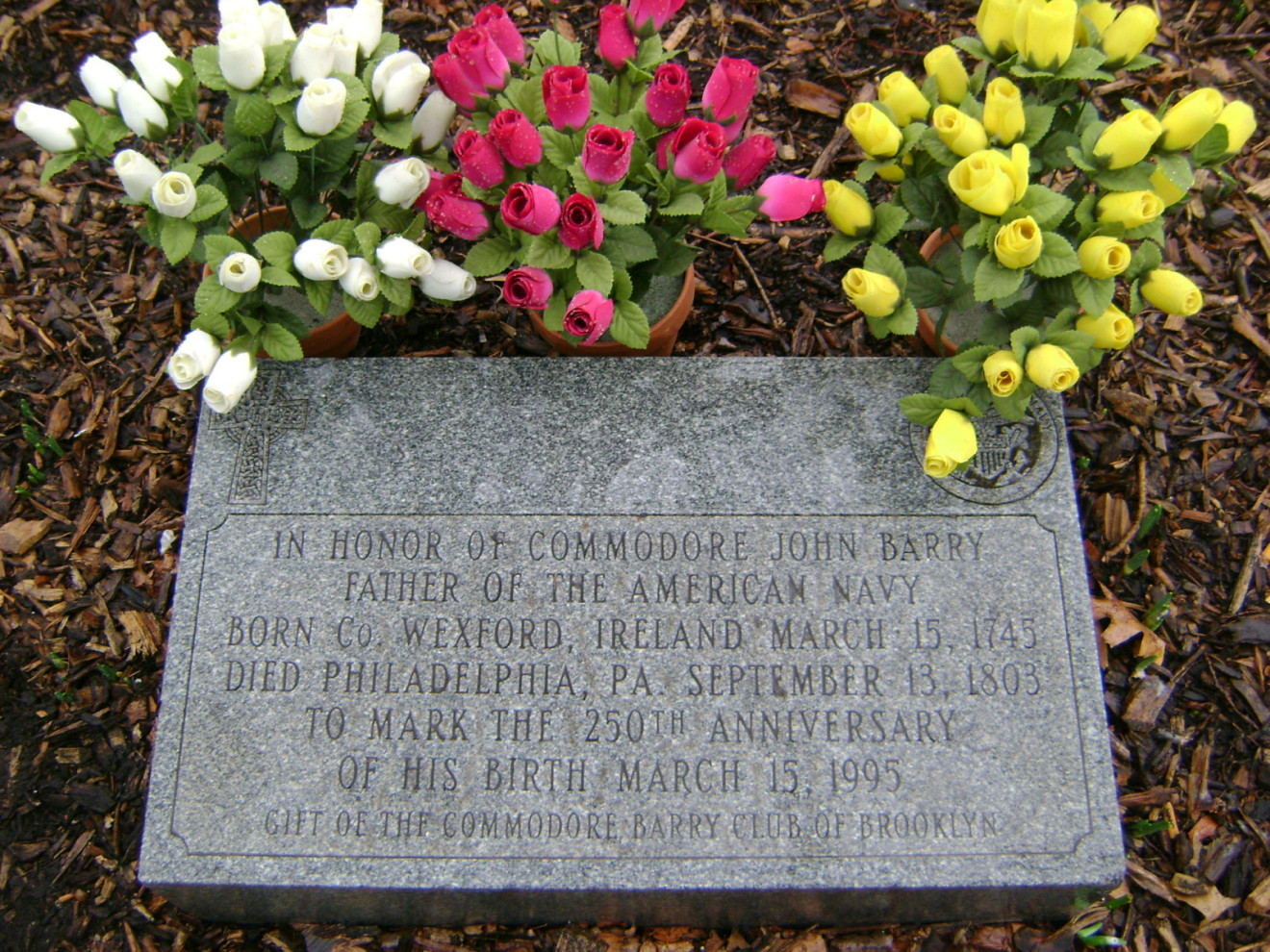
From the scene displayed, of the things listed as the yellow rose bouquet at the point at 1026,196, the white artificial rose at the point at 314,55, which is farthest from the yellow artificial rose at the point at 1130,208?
the white artificial rose at the point at 314,55

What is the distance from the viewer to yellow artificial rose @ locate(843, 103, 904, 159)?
245 cm

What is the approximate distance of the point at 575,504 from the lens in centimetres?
266

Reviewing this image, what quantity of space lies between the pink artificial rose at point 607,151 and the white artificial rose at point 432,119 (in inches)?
24.1

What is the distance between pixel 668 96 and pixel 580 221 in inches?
14.9

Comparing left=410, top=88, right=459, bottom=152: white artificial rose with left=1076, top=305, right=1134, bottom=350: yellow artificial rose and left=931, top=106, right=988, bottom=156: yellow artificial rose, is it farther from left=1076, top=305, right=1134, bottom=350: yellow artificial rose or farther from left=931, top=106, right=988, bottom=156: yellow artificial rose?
left=1076, top=305, right=1134, bottom=350: yellow artificial rose

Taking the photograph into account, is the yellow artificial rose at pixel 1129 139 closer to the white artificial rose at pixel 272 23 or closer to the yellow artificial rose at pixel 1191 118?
the yellow artificial rose at pixel 1191 118

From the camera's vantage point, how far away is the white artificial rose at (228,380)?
2.49m

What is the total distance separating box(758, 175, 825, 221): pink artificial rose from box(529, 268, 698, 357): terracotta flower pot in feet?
1.43

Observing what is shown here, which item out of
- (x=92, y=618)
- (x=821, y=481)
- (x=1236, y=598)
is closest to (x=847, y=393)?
(x=821, y=481)

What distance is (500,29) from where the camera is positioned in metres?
2.42

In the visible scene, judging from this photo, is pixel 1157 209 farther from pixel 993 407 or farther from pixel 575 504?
pixel 575 504

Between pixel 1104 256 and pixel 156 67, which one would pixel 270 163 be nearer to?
pixel 156 67

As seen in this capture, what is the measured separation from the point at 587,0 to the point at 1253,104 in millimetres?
2531

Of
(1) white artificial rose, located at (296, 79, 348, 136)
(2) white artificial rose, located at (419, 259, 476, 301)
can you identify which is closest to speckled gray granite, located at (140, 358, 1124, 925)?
(2) white artificial rose, located at (419, 259, 476, 301)
